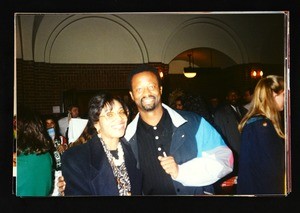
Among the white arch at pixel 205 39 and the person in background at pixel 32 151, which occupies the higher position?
the white arch at pixel 205 39

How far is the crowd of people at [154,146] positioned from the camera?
6.51 meters

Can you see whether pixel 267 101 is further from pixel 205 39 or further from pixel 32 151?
pixel 32 151

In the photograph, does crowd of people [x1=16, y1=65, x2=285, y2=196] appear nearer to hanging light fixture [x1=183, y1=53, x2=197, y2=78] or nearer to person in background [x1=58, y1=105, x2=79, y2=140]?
person in background [x1=58, y1=105, x2=79, y2=140]

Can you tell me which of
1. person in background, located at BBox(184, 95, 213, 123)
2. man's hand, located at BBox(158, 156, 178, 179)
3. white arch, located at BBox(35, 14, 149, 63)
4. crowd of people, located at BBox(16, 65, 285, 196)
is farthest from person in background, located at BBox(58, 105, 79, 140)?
person in background, located at BBox(184, 95, 213, 123)

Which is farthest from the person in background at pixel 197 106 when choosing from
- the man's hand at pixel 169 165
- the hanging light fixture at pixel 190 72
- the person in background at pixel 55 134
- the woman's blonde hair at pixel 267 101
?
the person in background at pixel 55 134

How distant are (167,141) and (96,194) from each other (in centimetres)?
A: 93

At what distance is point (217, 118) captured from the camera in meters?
6.53

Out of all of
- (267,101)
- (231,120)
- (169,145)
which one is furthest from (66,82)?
(267,101)

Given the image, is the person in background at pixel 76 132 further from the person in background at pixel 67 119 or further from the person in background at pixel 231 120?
the person in background at pixel 231 120

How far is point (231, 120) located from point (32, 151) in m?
2.11

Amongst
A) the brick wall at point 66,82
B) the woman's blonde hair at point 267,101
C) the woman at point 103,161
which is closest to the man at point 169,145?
the woman at point 103,161

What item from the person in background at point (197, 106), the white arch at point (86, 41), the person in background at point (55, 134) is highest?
the white arch at point (86, 41)

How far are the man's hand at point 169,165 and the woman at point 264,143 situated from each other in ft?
2.22
